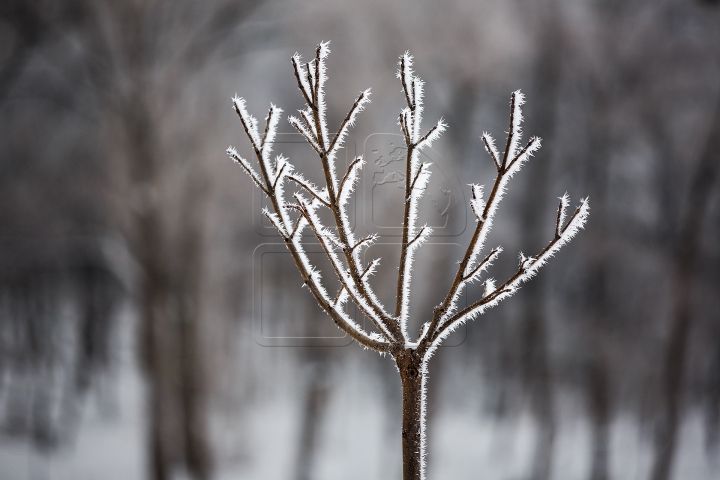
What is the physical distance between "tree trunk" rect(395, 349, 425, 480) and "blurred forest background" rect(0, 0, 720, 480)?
577mm

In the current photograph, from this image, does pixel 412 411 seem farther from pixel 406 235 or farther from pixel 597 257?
pixel 597 257

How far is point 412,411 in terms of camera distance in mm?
540

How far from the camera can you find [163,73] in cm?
115

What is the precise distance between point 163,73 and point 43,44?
1.01ft

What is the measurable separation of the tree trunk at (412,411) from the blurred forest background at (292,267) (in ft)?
1.89

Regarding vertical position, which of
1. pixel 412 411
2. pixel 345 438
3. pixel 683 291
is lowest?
pixel 345 438

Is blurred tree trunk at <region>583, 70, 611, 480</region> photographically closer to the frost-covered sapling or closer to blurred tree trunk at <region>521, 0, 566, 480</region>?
blurred tree trunk at <region>521, 0, 566, 480</region>

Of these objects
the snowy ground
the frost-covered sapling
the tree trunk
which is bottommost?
the snowy ground

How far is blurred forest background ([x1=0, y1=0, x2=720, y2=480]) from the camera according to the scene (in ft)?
3.70

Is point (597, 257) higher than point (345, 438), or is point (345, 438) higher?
point (597, 257)

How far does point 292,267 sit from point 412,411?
2.07ft

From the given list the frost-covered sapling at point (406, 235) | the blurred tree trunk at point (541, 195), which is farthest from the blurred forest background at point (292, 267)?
the frost-covered sapling at point (406, 235)

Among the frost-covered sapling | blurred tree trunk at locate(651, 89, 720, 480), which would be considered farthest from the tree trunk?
blurred tree trunk at locate(651, 89, 720, 480)

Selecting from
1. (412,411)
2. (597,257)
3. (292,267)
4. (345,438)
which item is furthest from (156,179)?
(597,257)
